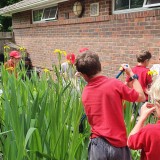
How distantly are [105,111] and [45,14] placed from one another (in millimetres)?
8454

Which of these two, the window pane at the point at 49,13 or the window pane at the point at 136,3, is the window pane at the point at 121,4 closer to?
the window pane at the point at 136,3

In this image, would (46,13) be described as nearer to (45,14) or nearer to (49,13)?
(45,14)

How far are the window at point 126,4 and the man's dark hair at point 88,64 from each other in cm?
379

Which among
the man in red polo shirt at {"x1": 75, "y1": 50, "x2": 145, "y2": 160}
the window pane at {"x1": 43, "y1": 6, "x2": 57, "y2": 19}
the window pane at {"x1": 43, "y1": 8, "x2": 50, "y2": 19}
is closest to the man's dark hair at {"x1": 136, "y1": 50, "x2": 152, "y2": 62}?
the man in red polo shirt at {"x1": 75, "y1": 50, "x2": 145, "y2": 160}

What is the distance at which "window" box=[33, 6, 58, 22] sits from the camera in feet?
31.5

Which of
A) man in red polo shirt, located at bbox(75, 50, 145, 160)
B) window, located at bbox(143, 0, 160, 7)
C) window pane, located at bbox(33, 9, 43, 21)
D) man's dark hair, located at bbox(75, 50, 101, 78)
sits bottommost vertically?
man in red polo shirt, located at bbox(75, 50, 145, 160)

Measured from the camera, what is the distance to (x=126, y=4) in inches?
246

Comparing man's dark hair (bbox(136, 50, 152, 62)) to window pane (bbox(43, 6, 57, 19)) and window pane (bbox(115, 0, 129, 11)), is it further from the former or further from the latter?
window pane (bbox(43, 6, 57, 19))

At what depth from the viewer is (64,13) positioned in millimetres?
→ 8672

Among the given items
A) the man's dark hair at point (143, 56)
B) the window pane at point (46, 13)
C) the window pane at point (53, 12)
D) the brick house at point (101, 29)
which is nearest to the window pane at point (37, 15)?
the brick house at point (101, 29)

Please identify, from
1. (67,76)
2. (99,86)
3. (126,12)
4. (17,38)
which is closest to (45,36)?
(17,38)

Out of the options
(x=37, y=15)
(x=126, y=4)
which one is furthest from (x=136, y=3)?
(x=37, y=15)

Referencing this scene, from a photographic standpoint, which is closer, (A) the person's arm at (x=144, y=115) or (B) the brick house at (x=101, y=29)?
(A) the person's arm at (x=144, y=115)

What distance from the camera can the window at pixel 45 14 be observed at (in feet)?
31.5
